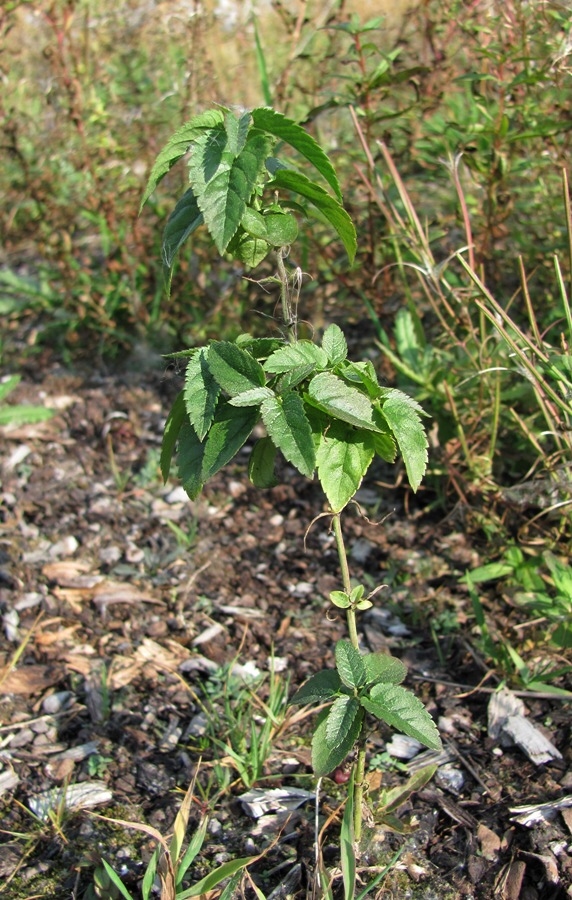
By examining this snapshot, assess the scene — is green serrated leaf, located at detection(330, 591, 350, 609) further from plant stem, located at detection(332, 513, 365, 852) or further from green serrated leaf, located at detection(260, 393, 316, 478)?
green serrated leaf, located at detection(260, 393, 316, 478)

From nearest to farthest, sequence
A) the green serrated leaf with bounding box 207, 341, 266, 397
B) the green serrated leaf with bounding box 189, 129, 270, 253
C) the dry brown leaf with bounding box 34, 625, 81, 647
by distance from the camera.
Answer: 1. the green serrated leaf with bounding box 189, 129, 270, 253
2. the green serrated leaf with bounding box 207, 341, 266, 397
3. the dry brown leaf with bounding box 34, 625, 81, 647

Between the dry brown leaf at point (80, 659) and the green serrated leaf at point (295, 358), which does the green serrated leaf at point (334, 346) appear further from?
the dry brown leaf at point (80, 659)

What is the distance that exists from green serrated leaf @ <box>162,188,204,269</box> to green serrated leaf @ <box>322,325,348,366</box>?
28 cm

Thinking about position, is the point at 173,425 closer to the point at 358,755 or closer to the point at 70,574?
the point at 358,755

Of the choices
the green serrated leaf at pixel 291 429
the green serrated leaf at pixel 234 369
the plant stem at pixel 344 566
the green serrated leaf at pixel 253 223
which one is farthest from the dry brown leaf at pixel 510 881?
the green serrated leaf at pixel 253 223

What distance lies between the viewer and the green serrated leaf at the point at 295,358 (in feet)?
4.37

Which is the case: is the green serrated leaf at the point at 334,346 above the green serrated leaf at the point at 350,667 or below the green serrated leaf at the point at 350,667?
above

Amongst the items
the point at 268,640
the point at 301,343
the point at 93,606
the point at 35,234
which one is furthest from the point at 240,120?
the point at 35,234

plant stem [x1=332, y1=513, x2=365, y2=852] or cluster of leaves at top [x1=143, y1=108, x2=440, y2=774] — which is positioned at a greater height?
cluster of leaves at top [x1=143, y1=108, x2=440, y2=774]

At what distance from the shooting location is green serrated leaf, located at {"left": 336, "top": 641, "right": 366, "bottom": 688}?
56.8 inches

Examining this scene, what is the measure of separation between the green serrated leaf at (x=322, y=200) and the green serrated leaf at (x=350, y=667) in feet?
2.17

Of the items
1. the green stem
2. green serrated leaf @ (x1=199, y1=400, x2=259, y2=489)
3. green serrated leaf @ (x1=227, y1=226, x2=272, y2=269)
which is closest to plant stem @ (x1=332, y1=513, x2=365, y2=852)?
green serrated leaf @ (x1=199, y1=400, x2=259, y2=489)

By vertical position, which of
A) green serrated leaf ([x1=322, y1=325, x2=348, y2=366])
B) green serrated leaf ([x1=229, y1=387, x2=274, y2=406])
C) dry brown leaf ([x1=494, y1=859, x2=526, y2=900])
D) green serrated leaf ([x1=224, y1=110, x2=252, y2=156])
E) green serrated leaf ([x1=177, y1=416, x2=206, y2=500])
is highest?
green serrated leaf ([x1=224, y1=110, x2=252, y2=156])

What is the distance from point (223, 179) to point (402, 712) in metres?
0.88
